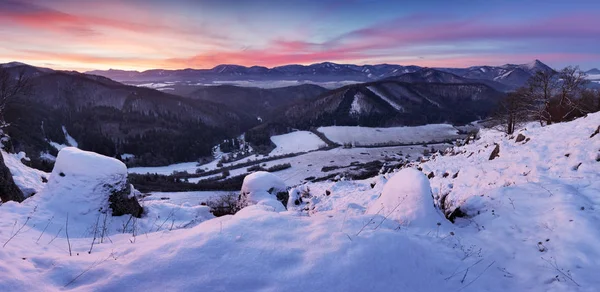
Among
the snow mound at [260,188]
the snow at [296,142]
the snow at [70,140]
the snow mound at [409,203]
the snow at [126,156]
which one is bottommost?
the snow at [126,156]

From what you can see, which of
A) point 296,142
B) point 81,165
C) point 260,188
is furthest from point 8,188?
point 296,142

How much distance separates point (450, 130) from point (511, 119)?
162 m

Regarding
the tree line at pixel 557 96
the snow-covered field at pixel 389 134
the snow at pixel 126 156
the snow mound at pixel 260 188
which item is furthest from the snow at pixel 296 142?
the snow mound at pixel 260 188

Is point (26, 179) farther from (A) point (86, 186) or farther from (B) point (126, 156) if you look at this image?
(B) point (126, 156)

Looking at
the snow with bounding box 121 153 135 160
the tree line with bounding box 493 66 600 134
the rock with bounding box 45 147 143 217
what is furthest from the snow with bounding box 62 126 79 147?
the tree line with bounding box 493 66 600 134

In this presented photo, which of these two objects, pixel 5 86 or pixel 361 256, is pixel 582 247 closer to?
pixel 361 256

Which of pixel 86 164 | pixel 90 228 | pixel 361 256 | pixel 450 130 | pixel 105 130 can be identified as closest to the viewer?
pixel 361 256

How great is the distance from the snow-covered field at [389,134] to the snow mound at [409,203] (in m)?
149

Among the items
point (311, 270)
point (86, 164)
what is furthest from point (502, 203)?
point (86, 164)

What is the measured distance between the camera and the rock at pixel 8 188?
1358 centimetres

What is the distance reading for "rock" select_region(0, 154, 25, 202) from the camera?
44.5ft

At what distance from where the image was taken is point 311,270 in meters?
4.71

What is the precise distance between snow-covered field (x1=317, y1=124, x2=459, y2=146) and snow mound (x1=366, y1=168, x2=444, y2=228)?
487 ft

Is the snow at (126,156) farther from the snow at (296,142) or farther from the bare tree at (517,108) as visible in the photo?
the bare tree at (517,108)
